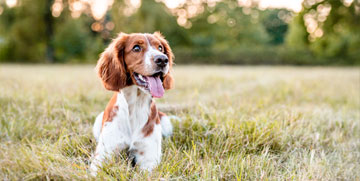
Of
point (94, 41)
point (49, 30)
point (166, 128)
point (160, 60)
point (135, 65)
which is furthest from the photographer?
point (94, 41)

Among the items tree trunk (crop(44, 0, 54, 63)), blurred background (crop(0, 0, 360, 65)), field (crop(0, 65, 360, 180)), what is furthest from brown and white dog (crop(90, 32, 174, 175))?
tree trunk (crop(44, 0, 54, 63))

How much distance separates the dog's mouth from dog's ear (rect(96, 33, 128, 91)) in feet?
0.44

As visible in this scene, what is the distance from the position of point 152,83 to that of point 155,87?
47 millimetres

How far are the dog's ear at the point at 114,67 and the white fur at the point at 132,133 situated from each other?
106 millimetres

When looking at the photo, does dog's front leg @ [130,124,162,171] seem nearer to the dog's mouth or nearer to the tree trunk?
the dog's mouth

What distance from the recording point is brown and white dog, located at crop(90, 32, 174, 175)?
2.45m

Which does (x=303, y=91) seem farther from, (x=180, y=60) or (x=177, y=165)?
(x=180, y=60)

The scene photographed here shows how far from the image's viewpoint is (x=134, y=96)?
102 inches

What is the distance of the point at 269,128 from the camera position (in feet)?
9.34

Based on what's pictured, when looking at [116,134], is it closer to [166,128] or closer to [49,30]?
[166,128]

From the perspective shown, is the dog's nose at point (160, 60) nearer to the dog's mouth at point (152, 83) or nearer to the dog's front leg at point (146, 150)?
the dog's mouth at point (152, 83)

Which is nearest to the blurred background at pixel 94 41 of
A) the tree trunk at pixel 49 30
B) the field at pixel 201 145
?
the tree trunk at pixel 49 30

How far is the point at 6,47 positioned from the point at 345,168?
99.0 feet

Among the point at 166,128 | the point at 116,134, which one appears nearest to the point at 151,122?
the point at 116,134
